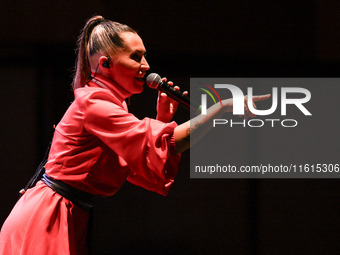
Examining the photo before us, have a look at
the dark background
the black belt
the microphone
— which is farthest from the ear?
the dark background

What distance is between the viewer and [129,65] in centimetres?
129

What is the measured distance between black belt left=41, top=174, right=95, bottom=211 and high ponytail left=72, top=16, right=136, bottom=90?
0.31m

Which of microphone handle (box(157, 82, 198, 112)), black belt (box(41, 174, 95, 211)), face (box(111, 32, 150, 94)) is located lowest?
black belt (box(41, 174, 95, 211))

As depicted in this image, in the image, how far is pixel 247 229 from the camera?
2.09 metres

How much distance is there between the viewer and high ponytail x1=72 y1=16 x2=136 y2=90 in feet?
4.23

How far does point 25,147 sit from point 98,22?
88 centimetres

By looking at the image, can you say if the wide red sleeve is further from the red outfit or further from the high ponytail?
the high ponytail

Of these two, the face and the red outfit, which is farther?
the face

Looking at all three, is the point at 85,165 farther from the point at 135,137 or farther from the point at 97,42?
the point at 97,42

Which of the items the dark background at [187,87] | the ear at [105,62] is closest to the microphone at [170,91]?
the ear at [105,62]

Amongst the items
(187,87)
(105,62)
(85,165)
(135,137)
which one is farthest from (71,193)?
(187,87)

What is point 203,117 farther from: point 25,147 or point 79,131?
point 25,147

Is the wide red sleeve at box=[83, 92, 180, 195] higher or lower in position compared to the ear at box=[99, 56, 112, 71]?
lower

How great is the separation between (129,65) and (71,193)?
0.38 metres
